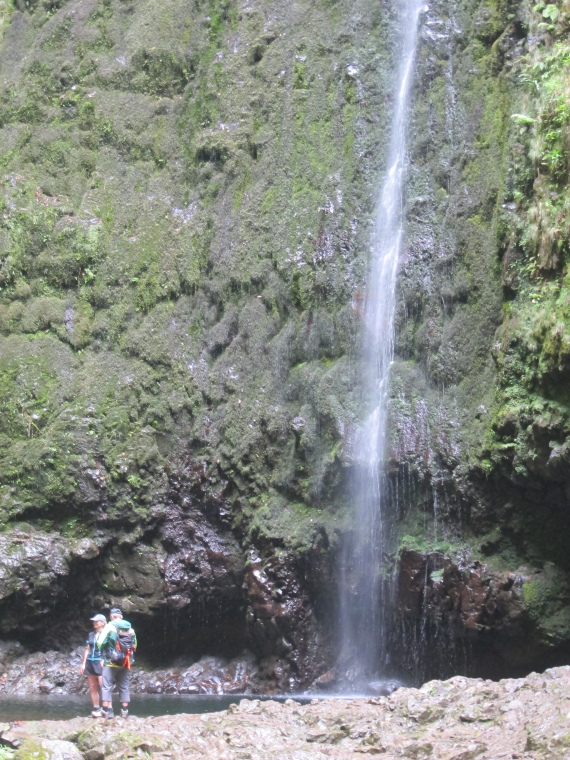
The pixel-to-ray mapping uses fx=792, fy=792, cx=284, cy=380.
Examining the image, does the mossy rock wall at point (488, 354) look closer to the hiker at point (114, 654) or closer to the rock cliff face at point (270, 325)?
the rock cliff face at point (270, 325)

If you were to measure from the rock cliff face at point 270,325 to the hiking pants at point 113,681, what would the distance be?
4.30 m

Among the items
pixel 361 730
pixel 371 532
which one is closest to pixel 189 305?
pixel 371 532

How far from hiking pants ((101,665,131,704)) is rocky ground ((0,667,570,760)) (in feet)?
1.34

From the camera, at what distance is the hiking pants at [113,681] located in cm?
854

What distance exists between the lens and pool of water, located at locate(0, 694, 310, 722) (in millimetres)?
10445

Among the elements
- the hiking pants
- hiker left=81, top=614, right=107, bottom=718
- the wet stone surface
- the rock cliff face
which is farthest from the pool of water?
hiker left=81, top=614, right=107, bottom=718

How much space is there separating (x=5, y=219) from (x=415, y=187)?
8.19 meters

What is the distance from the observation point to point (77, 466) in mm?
14031

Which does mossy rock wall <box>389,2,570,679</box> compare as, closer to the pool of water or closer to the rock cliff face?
the rock cliff face

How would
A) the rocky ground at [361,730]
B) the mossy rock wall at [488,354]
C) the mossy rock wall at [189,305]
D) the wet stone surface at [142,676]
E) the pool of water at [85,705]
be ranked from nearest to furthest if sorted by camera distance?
1. the rocky ground at [361,730]
2. the mossy rock wall at [488,354]
3. the pool of water at [85,705]
4. the wet stone surface at [142,676]
5. the mossy rock wall at [189,305]

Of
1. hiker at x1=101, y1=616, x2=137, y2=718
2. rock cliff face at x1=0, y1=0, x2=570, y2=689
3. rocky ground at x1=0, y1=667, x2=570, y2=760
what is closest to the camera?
rocky ground at x1=0, y1=667, x2=570, y2=760

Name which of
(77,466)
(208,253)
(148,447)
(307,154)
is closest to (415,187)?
(307,154)

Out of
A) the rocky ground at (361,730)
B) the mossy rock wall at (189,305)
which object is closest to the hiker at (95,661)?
the rocky ground at (361,730)

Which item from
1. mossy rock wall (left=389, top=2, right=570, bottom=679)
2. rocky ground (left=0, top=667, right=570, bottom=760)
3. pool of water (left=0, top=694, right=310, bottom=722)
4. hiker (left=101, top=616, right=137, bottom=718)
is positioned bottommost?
pool of water (left=0, top=694, right=310, bottom=722)
